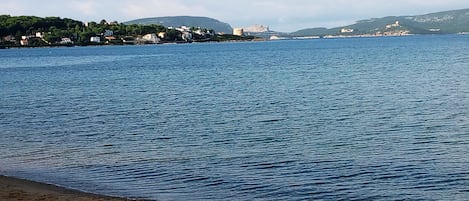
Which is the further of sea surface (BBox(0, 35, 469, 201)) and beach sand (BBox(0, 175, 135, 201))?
sea surface (BBox(0, 35, 469, 201))

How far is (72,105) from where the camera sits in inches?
1487

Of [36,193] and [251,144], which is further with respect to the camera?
[251,144]

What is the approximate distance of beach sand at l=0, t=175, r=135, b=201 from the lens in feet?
45.1

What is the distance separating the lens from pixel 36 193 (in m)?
14.5

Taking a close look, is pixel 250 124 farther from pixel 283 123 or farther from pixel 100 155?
pixel 100 155

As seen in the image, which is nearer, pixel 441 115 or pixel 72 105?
pixel 441 115

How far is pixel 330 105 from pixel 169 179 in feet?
59.8

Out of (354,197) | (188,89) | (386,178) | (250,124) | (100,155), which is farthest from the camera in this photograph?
(188,89)

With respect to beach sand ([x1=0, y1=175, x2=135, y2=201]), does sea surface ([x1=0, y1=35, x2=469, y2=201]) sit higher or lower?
lower

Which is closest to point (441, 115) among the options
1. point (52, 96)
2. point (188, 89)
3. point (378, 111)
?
point (378, 111)

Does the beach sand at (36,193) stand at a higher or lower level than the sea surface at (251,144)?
higher

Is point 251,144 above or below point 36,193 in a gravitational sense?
below

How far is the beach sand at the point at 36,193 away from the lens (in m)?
13.8

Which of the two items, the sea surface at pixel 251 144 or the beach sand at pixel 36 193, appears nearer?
the beach sand at pixel 36 193
